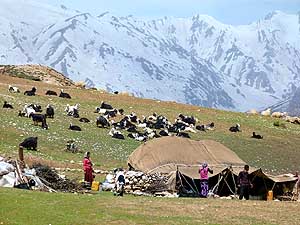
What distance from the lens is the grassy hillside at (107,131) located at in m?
48.2

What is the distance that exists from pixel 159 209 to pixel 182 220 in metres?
2.29

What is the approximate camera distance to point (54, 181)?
109 ft

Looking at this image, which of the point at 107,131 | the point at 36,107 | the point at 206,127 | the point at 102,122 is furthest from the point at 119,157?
the point at 206,127

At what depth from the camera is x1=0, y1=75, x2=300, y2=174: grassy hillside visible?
48219mm

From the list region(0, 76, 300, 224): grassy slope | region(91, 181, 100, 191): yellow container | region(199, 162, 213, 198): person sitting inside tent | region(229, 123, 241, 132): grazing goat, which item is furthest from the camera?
region(229, 123, 241, 132): grazing goat

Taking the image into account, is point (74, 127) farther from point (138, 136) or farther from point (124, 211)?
point (124, 211)

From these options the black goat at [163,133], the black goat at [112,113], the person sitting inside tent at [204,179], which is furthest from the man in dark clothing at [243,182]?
the black goat at [112,113]

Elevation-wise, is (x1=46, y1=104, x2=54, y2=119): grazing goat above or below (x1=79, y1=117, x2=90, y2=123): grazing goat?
above

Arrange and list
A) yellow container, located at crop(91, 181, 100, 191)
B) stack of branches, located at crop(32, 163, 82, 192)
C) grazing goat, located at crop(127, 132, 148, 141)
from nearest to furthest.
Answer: stack of branches, located at crop(32, 163, 82, 192) → yellow container, located at crop(91, 181, 100, 191) → grazing goat, located at crop(127, 132, 148, 141)

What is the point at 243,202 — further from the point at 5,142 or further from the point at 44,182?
the point at 5,142

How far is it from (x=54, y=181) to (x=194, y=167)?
9486 millimetres

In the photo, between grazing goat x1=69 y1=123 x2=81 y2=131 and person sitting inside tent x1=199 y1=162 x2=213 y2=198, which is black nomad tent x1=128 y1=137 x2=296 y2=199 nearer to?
person sitting inside tent x1=199 y1=162 x2=213 y2=198

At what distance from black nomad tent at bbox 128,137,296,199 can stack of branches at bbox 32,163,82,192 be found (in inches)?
239

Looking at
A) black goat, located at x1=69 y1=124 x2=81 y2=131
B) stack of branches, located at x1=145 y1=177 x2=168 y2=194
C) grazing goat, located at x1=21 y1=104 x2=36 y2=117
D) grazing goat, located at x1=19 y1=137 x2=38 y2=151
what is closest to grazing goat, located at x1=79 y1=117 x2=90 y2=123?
grazing goat, located at x1=21 y1=104 x2=36 y2=117
